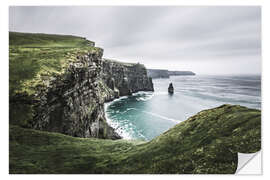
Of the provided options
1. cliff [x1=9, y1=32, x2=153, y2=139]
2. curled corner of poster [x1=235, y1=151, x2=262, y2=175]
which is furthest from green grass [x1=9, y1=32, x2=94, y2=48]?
curled corner of poster [x1=235, y1=151, x2=262, y2=175]

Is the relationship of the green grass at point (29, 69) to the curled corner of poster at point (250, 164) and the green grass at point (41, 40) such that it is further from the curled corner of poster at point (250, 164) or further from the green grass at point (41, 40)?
the curled corner of poster at point (250, 164)

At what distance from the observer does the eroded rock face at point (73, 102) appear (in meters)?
10.6

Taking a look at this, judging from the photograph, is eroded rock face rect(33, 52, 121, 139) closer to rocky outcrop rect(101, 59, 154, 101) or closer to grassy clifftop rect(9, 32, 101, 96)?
grassy clifftop rect(9, 32, 101, 96)

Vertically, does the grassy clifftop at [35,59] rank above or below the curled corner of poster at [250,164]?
above

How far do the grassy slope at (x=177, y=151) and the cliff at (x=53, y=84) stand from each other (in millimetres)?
1985

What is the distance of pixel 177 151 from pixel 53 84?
10.5m

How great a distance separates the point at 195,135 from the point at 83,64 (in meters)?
13.4

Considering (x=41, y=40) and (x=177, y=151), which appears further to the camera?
(x=41, y=40)

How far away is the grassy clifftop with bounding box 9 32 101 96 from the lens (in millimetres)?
8831

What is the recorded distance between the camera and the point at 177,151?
6.08 meters
